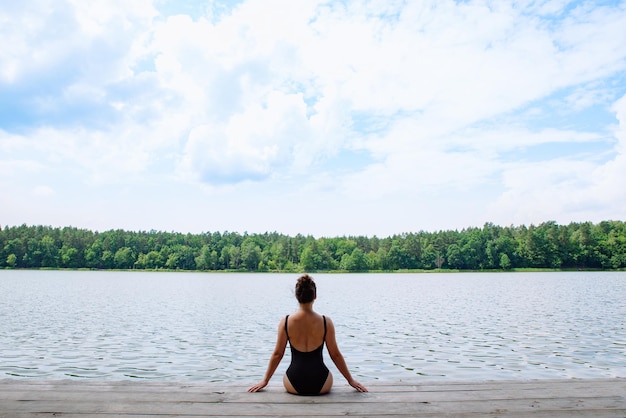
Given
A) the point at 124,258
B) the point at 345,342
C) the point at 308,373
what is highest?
the point at 124,258

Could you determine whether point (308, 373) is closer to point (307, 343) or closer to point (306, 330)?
point (307, 343)

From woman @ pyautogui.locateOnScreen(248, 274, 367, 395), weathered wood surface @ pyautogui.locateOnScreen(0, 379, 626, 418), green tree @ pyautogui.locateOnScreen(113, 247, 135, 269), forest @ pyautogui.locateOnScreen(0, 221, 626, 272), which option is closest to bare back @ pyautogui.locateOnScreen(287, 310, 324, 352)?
woman @ pyautogui.locateOnScreen(248, 274, 367, 395)

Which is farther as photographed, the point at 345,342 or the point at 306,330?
the point at 345,342

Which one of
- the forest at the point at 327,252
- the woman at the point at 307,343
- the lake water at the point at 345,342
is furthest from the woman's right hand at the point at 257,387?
the forest at the point at 327,252

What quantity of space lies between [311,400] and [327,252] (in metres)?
149

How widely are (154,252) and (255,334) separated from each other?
5814 inches

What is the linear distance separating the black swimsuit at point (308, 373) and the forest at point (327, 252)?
5640 inches

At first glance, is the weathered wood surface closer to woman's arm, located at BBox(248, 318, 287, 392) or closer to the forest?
woman's arm, located at BBox(248, 318, 287, 392)

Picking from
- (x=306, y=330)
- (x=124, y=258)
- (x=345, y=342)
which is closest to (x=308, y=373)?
(x=306, y=330)

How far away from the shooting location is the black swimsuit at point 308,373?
21.2ft

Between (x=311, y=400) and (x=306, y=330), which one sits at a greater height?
(x=306, y=330)

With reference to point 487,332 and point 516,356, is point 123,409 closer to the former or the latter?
point 516,356

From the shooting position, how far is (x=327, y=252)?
155125mm

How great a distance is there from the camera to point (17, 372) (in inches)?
579
